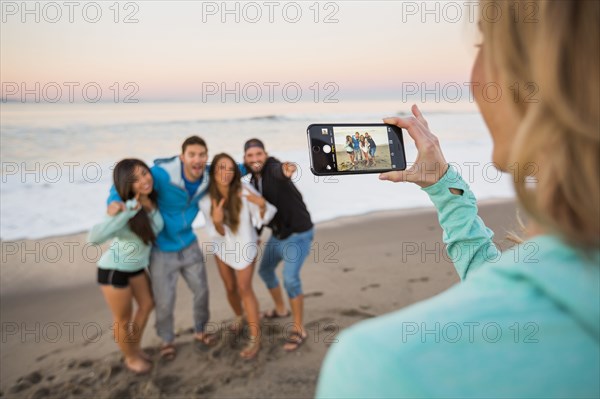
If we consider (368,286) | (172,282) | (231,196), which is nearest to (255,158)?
(231,196)

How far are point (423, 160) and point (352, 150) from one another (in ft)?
2.31

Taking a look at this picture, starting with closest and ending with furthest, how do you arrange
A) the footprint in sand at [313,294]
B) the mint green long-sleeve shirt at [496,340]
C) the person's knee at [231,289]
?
the mint green long-sleeve shirt at [496,340] → the person's knee at [231,289] → the footprint in sand at [313,294]

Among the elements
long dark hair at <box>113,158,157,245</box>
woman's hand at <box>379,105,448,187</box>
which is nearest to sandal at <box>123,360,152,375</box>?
long dark hair at <box>113,158,157,245</box>

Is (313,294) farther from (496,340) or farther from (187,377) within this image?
(496,340)

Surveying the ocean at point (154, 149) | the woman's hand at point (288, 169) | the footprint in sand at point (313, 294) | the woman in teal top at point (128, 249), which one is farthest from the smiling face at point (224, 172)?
the ocean at point (154, 149)

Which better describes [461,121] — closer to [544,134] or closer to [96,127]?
[96,127]

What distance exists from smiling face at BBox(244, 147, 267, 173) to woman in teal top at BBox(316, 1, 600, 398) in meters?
4.11

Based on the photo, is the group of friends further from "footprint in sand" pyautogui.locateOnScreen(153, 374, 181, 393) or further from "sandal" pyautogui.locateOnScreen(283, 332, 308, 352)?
"footprint in sand" pyautogui.locateOnScreen(153, 374, 181, 393)

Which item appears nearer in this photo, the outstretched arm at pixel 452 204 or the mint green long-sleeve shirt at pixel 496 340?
the mint green long-sleeve shirt at pixel 496 340

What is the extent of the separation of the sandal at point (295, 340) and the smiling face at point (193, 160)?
71.8 inches

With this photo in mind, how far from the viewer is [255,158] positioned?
4.53 metres

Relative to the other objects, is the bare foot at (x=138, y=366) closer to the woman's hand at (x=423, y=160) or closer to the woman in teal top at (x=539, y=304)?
the woman's hand at (x=423, y=160)

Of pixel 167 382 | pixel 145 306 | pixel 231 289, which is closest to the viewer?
pixel 167 382

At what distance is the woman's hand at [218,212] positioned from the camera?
4309mm
